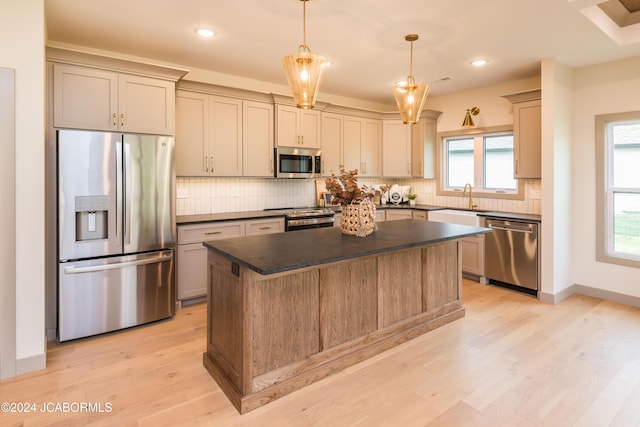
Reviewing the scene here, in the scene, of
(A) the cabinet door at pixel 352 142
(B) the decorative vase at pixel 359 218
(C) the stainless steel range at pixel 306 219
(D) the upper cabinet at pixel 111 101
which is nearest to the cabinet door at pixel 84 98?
(D) the upper cabinet at pixel 111 101

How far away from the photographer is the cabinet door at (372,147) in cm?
570

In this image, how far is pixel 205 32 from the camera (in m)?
3.23

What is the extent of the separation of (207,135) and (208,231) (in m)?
1.11

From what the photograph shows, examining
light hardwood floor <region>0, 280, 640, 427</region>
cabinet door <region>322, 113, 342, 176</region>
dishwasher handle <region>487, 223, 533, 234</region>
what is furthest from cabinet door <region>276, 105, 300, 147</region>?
dishwasher handle <region>487, 223, 533, 234</region>

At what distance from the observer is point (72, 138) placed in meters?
2.99

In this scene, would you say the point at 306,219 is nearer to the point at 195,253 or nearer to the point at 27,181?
the point at 195,253

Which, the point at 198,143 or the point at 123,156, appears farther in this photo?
the point at 198,143

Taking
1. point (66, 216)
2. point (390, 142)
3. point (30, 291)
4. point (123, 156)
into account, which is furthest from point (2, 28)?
point (390, 142)

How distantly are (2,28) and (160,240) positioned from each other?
192cm

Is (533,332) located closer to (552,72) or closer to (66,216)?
(552,72)

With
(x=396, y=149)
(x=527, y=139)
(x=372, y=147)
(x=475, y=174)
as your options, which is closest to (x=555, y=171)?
(x=527, y=139)

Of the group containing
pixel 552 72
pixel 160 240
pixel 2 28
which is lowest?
pixel 160 240

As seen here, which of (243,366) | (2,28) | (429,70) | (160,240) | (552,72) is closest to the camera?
(243,366)

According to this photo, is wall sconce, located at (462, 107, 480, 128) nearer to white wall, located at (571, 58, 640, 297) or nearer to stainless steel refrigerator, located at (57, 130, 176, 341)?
white wall, located at (571, 58, 640, 297)
